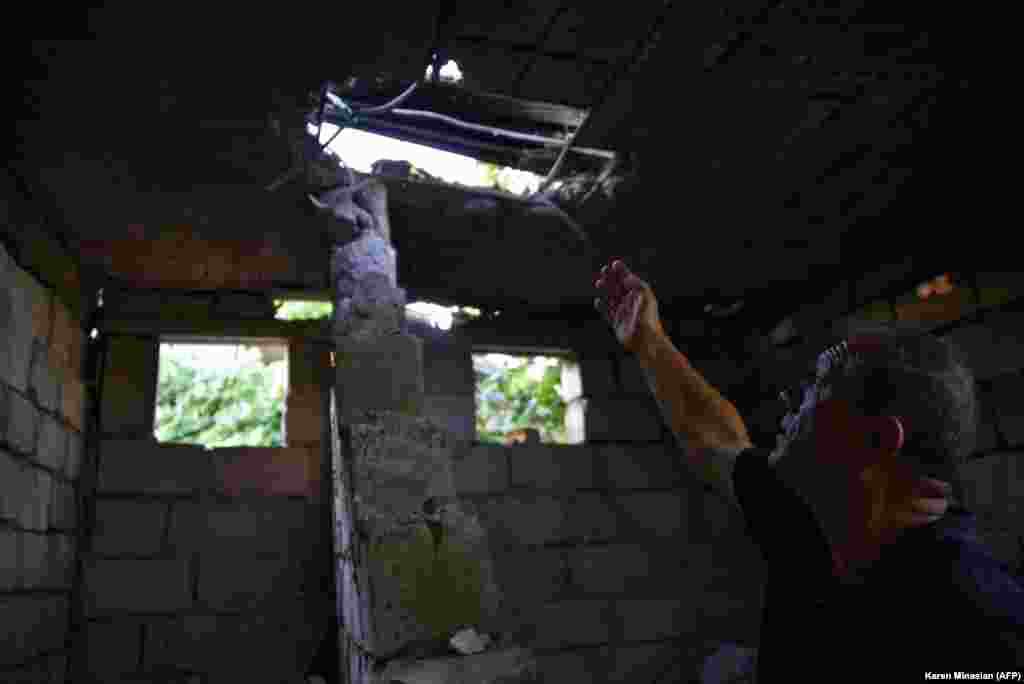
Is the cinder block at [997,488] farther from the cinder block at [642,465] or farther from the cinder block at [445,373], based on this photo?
the cinder block at [445,373]

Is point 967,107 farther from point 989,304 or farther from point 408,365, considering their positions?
Result: point 408,365

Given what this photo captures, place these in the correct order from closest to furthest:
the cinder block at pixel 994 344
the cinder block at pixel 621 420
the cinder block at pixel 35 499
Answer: the cinder block at pixel 35 499 < the cinder block at pixel 994 344 < the cinder block at pixel 621 420

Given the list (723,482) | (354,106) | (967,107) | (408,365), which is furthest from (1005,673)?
(354,106)

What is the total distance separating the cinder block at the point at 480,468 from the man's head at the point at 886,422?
12.8ft

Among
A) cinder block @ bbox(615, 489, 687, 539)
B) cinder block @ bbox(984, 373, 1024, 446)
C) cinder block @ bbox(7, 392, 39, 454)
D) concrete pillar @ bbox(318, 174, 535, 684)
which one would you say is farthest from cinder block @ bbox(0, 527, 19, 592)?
cinder block @ bbox(984, 373, 1024, 446)

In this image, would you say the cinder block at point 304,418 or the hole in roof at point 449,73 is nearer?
the hole in roof at point 449,73

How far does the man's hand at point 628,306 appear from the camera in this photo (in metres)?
1.58

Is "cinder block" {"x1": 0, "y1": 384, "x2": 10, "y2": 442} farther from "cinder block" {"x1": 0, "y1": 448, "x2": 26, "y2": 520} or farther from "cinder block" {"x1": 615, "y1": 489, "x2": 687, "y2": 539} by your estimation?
"cinder block" {"x1": 615, "y1": 489, "x2": 687, "y2": 539}

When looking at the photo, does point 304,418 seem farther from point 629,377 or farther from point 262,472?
point 629,377

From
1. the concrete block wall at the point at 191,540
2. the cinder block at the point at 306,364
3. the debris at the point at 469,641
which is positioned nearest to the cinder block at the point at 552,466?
the concrete block wall at the point at 191,540

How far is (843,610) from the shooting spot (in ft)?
3.09

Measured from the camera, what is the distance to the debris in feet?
8.39

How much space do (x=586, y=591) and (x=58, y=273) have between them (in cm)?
386

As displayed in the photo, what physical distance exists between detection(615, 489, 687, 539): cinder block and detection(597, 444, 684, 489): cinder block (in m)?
0.08
